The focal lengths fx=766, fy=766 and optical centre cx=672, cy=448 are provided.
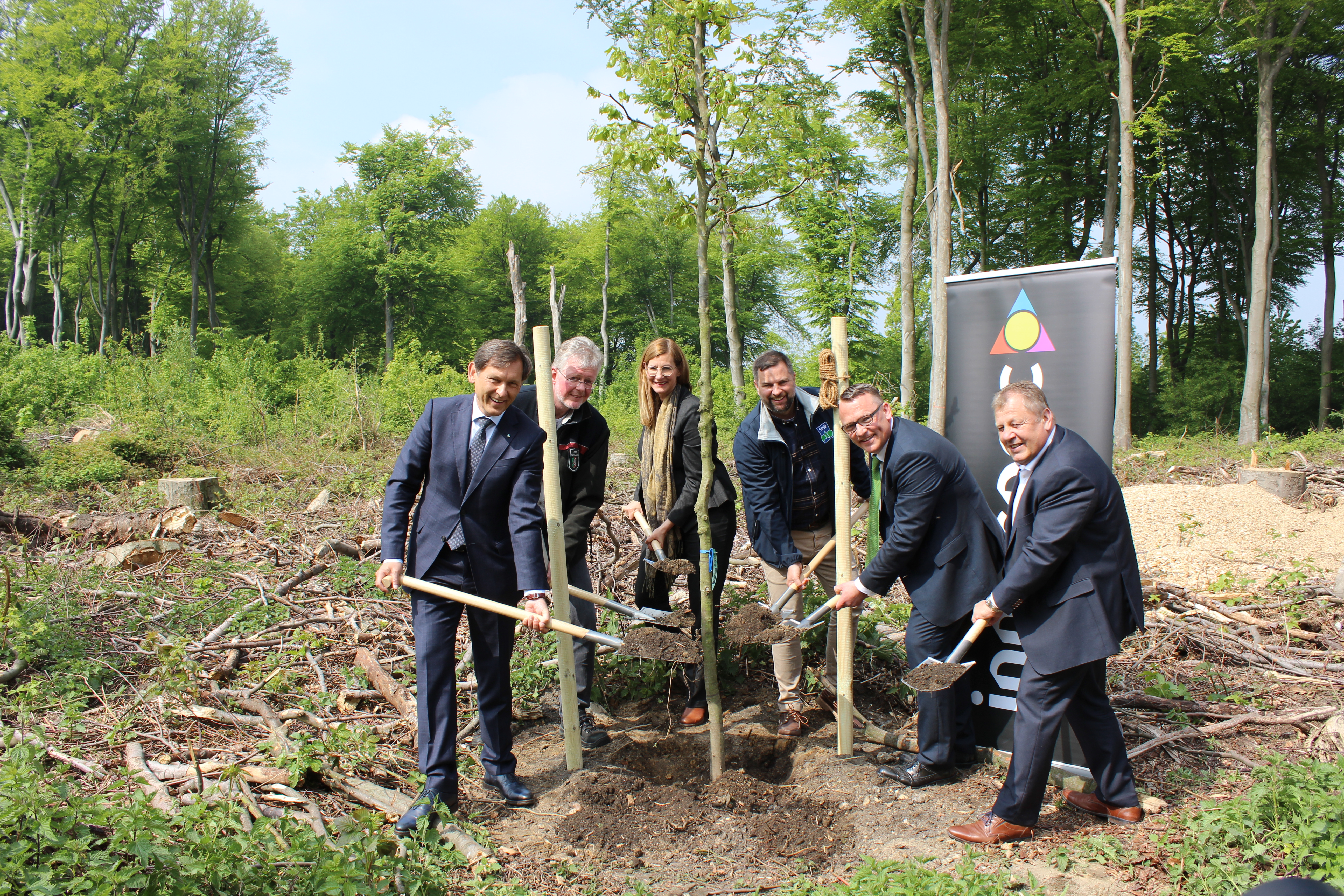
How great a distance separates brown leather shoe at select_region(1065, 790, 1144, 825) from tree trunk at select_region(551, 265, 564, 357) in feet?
82.7

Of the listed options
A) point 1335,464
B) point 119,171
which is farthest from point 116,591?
point 119,171

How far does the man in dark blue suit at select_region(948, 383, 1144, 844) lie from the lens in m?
3.02

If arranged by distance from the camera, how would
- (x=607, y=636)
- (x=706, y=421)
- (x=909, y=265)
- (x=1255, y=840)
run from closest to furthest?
(x=1255, y=840), (x=607, y=636), (x=706, y=421), (x=909, y=265)

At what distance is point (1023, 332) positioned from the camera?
3.85 meters

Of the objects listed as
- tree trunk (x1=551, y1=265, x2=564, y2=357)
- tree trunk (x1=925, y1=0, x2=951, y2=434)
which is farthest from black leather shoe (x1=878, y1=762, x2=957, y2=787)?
tree trunk (x1=551, y1=265, x2=564, y2=357)

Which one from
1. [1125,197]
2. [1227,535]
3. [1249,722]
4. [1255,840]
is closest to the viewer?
[1255,840]

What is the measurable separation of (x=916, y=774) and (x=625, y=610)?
159 centimetres

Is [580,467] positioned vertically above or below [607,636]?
above

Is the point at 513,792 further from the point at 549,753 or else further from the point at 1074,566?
the point at 1074,566

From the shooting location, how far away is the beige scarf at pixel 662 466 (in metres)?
4.14

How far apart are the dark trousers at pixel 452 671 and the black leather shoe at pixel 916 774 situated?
1.80 metres

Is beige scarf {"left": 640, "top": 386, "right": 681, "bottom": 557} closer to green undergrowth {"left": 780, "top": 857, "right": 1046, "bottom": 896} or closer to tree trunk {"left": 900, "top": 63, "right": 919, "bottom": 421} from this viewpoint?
green undergrowth {"left": 780, "top": 857, "right": 1046, "bottom": 896}

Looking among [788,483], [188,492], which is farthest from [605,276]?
[788,483]

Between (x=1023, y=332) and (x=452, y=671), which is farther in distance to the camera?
(x=1023, y=332)
